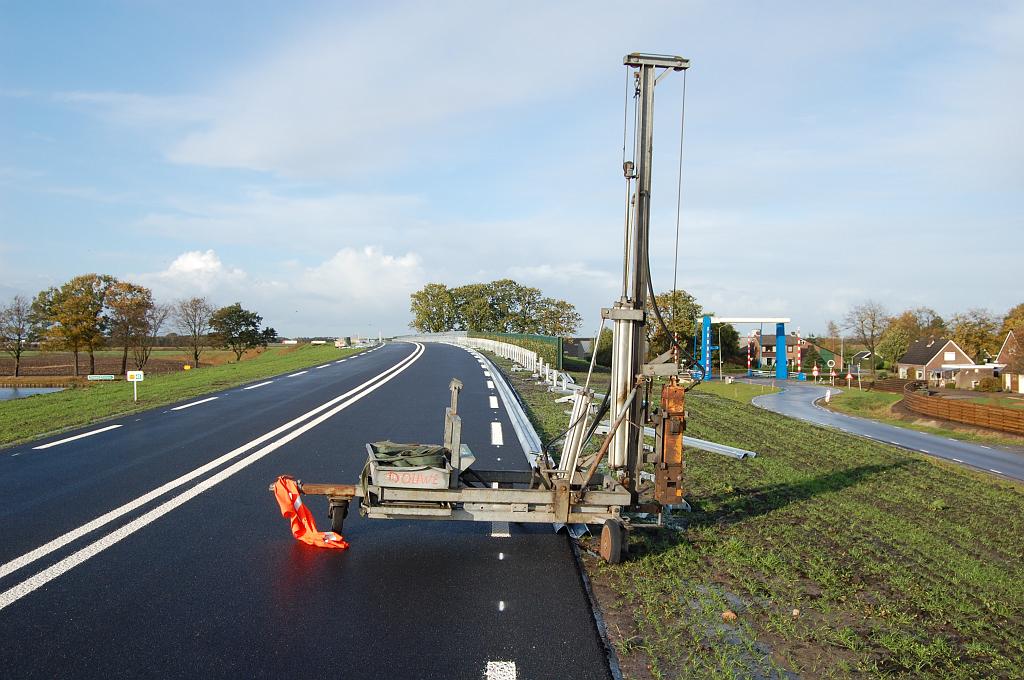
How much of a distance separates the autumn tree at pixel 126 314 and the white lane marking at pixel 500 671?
6403 centimetres

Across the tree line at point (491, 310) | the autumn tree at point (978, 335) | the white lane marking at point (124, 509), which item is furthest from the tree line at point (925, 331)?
the white lane marking at point (124, 509)

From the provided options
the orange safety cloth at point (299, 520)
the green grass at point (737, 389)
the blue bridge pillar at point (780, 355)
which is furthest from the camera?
the blue bridge pillar at point (780, 355)

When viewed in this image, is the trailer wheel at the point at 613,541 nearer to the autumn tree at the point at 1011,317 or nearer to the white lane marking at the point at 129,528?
the white lane marking at the point at 129,528

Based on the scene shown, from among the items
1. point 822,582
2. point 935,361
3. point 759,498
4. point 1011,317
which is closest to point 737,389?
point 935,361

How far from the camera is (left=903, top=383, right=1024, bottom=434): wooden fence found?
30891 mm

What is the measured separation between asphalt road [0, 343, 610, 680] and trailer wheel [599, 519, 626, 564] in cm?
31

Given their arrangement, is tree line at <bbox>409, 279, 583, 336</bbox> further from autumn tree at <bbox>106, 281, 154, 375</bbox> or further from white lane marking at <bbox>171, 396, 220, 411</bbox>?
white lane marking at <bbox>171, 396, 220, 411</bbox>

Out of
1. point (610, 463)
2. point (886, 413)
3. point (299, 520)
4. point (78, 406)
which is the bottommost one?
point (886, 413)

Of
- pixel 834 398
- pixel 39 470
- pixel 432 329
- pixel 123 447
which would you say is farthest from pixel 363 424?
pixel 432 329

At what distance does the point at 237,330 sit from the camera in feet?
283

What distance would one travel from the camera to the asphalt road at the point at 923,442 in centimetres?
2170

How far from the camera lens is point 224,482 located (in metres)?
8.06

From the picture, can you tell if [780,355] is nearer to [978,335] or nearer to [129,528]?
Result: [978,335]

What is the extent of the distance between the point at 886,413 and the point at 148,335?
61.2m
